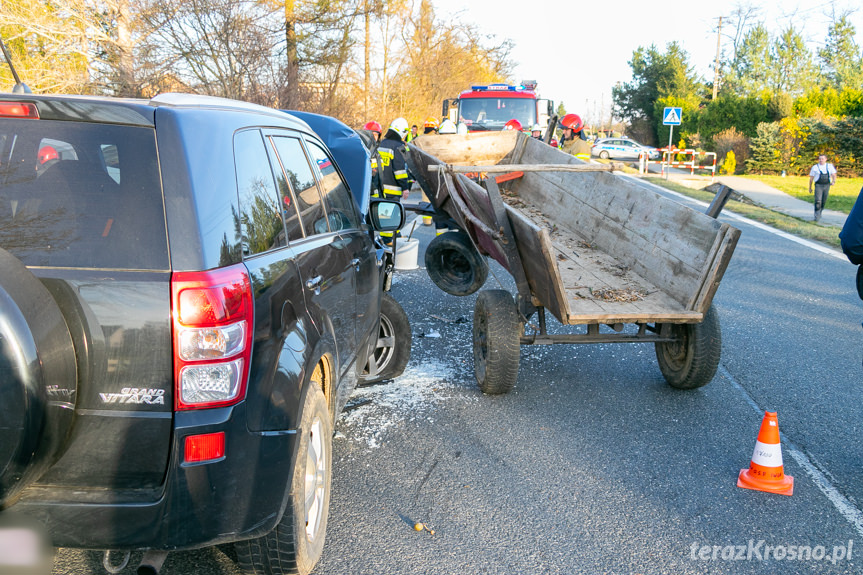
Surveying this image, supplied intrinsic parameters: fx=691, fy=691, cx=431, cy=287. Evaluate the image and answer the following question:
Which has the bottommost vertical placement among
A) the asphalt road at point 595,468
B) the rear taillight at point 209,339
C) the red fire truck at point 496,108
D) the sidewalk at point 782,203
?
the asphalt road at point 595,468

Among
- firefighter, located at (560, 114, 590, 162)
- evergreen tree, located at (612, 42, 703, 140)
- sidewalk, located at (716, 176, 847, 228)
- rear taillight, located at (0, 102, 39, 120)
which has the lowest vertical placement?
sidewalk, located at (716, 176, 847, 228)

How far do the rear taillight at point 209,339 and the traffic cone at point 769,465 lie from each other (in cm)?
281

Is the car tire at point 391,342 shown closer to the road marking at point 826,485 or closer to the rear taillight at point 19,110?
the road marking at point 826,485

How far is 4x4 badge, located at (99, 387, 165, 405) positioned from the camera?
2098mm

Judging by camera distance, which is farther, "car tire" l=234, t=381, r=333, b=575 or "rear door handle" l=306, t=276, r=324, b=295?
"rear door handle" l=306, t=276, r=324, b=295

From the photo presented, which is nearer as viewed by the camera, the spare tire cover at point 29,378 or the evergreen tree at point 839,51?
the spare tire cover at point 29,378

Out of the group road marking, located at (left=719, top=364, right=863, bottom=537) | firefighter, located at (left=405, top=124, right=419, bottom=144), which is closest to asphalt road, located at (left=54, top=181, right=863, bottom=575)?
road marking, located at (left=719, top=364, right=863, bottom=537)

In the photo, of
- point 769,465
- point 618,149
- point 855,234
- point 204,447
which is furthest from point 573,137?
point 618,149

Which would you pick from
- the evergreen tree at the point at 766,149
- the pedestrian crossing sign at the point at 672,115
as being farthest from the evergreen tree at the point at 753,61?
the pedestrian crossing sign at the point at 672,115

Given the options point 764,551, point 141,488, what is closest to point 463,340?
point 764,551

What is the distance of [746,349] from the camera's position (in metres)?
6.11

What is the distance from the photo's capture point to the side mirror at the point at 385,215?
14.6ft

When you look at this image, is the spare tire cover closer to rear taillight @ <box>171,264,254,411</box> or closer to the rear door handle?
rear taillight @ <box>171,264,254,411</box>

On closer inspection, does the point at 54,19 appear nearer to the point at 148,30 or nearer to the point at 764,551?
the point at 148,30
